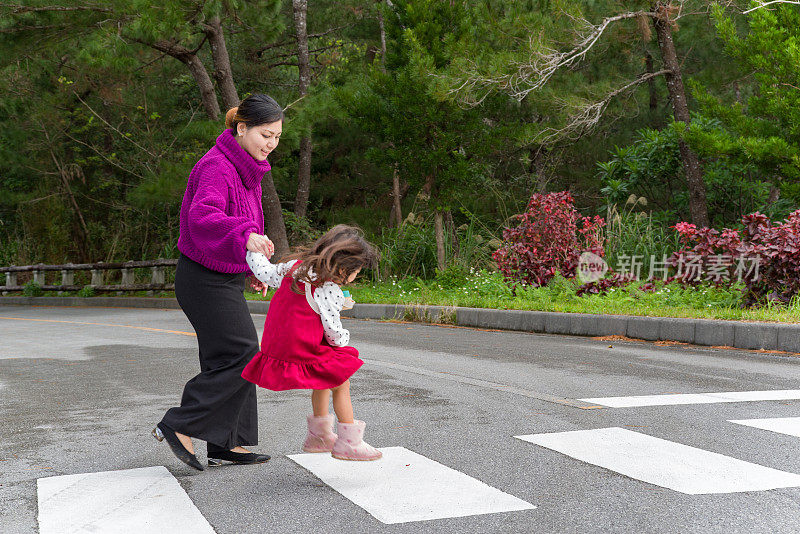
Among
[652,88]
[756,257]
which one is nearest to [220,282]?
[756,257]

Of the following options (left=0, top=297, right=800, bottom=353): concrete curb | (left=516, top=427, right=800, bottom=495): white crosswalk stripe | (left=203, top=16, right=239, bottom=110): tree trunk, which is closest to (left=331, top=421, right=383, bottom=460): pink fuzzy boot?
(left=516, top=427, right=800, bottom=495): white crosswalk stripe

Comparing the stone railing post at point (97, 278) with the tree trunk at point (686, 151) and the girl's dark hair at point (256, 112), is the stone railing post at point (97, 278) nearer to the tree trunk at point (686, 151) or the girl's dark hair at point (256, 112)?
the tree trunk at point (686, 151)

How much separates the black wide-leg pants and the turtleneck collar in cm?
49

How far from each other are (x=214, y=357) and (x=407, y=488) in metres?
1.12

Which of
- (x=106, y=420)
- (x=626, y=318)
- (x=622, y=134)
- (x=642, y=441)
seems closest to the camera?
(x=642, y=441)

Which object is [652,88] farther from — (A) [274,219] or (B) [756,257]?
(B) [756,257]

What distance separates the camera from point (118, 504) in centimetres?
390

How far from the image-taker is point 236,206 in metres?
4.39

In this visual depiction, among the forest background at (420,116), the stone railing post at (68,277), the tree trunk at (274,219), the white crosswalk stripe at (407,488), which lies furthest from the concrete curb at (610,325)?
the stone railing post at (68,277)

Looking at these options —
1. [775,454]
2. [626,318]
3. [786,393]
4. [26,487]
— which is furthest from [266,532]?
[626,318]

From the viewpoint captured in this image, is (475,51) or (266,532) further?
(475,51)

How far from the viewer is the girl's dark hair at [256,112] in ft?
14.5

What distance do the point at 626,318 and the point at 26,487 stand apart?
8228 millimetres

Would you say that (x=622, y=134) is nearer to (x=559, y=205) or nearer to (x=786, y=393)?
(x=559, y=205)
